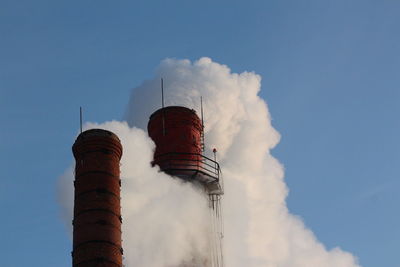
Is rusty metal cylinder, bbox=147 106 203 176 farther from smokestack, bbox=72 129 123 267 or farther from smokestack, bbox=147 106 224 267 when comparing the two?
smokestack, bbox=72 129 123 267

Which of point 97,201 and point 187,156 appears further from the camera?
point 187,156

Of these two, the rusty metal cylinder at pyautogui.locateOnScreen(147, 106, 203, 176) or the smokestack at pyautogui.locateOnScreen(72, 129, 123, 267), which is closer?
the smokestack at pyautogui.locateOnScreen(72, 129, 123, 267)

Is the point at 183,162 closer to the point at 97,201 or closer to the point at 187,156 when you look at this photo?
the point at 187,156

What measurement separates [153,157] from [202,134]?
426 cm

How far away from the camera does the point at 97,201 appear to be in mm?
32594

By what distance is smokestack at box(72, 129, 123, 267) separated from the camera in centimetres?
3150

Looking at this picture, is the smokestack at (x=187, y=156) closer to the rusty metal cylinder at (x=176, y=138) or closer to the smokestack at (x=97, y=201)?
the rusty metal cylinder at (x=176, y=138)

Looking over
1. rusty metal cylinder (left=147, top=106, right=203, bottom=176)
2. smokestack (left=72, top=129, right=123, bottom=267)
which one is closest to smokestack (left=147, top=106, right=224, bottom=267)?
rusty metal cylinder (left=147, top=106, right=203, bottom=176)

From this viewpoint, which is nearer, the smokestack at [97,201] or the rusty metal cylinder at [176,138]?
the smokestack at [97,201]

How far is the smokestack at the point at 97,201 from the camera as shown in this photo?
31500 mm

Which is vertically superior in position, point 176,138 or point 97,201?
point 176,138

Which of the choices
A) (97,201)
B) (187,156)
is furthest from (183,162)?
(97,201)

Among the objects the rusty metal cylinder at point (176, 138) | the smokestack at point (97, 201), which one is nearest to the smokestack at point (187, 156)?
the rusty metal cylinder at point (176, 138)

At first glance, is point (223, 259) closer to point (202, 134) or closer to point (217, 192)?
point (217, 192)
